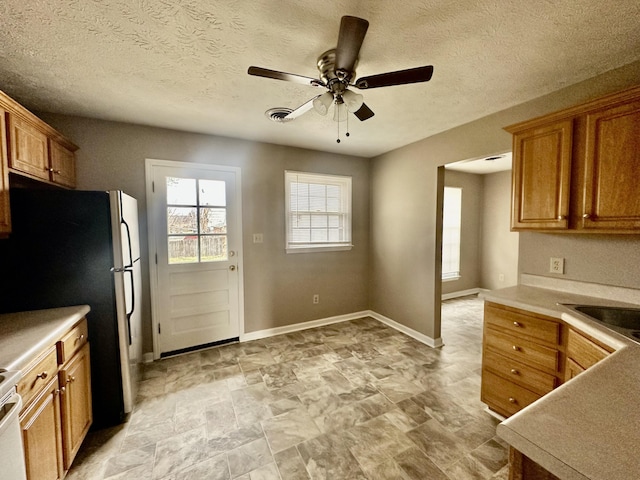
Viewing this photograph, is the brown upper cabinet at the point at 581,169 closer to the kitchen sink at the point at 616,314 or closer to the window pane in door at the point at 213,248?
the kitchen sink at the point at 616,314

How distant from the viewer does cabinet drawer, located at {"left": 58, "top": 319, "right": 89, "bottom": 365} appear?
57.5 inches

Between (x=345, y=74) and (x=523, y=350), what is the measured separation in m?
2.14

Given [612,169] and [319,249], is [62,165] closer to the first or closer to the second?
[319,249]

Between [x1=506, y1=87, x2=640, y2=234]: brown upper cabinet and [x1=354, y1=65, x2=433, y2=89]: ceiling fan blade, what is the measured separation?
3.71 ft

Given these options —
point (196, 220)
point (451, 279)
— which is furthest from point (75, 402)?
point (451, 279)

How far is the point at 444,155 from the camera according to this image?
2945 mm

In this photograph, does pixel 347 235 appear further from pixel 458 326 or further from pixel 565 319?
pixel 565 319

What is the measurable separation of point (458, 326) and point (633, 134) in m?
2.98

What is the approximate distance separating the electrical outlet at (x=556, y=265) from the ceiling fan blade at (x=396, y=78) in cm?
180

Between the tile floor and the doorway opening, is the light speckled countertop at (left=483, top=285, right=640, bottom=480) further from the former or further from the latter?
the doorway opening

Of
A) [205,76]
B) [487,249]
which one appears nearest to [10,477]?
[205,76]

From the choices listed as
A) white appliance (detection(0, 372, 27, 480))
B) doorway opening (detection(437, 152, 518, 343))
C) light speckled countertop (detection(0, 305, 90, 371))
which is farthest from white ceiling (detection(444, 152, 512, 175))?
white appliance (detection(0, 372, 27, 480))

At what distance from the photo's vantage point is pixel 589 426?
650 millimetres

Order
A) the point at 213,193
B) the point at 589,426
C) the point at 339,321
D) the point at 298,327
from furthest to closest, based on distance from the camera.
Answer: the point at 339,321
the point at 298,327
the point at 213,193
the point at 589,426
